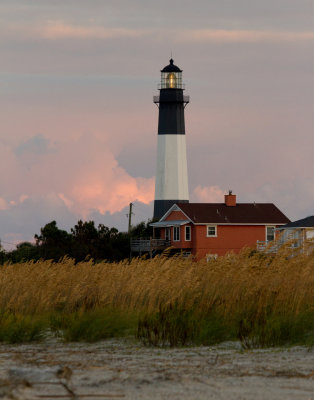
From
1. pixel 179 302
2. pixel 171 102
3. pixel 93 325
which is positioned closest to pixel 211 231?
pixel 171 102

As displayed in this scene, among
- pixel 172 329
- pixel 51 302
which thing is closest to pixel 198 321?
pixel 172 329

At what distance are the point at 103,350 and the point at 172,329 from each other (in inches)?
46.0

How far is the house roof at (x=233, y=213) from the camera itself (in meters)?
65.7

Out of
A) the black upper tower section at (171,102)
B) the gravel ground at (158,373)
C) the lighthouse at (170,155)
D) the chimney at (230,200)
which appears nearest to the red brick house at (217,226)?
the chimney at (230,200)

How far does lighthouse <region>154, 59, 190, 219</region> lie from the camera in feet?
229

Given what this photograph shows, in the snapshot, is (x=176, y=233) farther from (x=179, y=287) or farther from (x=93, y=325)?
(x=93, y=325)

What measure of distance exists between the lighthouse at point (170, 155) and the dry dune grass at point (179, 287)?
5295cm

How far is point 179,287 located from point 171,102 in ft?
192

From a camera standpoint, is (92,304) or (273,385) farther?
(92,304)

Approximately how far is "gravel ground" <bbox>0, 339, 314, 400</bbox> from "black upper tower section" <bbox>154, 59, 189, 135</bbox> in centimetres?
5927

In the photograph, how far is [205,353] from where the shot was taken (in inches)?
438

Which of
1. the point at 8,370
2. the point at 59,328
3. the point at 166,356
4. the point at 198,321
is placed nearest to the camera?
the point at 8,370

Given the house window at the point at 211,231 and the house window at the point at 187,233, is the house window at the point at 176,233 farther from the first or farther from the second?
the house window at the point at 211,231

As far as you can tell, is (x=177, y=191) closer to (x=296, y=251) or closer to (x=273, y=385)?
(x=296, y=251)
